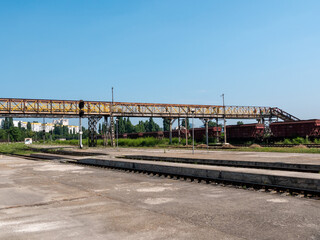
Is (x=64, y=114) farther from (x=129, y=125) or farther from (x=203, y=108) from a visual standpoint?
(x=129, y=125)

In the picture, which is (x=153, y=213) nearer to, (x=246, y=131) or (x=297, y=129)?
(x=297, y=129)

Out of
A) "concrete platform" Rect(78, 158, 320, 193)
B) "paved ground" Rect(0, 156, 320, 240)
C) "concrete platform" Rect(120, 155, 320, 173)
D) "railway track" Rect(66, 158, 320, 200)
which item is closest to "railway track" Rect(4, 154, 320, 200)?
"railway track" Rect(66, 158, 320, 200)

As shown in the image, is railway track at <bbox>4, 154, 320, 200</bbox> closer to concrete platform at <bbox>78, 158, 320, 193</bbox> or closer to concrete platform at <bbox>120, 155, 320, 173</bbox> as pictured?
concrete platform at <bbox>78, 158, 320, 193</bbox>

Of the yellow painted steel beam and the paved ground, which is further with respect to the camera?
the yellow painted steel beam

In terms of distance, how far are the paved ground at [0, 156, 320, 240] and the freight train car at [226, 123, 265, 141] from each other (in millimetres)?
37315

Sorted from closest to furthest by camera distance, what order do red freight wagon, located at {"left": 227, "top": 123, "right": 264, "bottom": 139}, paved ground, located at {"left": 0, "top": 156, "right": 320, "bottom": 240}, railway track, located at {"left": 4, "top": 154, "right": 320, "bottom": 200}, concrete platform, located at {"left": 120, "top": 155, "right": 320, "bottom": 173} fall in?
paved ground, located at {"left": 0, "top": 156, "right": 320, "bottom": 240} < railway track, located at {"left": 4, "top": 154, "right": 320, "bottom": 200} < concrete platform, located at {"left": 120, "top": 155, "right": 320, "bottom": 173} < red freight wagon, located at {"left": 227, "top": 123, "right": 264, "bottom": 139}

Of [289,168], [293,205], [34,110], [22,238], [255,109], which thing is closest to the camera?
[22,238]

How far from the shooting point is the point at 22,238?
5566mm

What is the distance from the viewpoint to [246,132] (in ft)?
159

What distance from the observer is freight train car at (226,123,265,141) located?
4616 centimetres

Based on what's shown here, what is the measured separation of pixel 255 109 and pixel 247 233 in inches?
2339

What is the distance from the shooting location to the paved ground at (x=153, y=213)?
5.79 m

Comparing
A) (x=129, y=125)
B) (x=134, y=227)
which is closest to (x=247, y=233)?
(x=134, y=227)

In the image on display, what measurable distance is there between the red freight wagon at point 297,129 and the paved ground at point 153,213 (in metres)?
32.5
